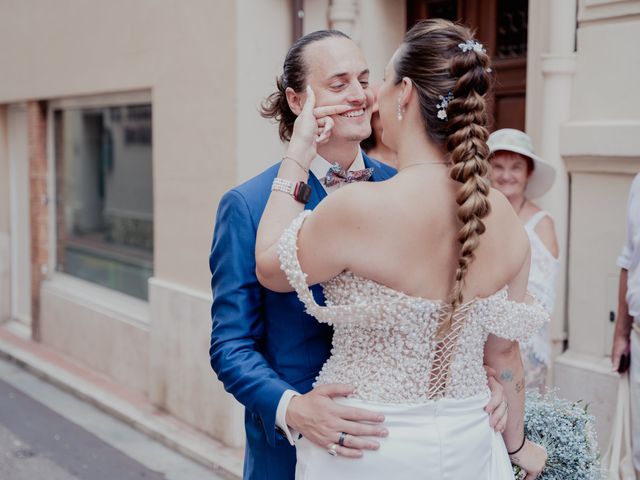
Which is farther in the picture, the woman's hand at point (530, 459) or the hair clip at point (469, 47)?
the woman's hand at point (530, 459)

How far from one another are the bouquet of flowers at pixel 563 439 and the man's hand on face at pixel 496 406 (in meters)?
0.36

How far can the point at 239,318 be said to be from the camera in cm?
239

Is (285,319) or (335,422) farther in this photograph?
(285,319)

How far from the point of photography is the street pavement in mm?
5762

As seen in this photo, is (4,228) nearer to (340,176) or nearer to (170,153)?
(170,153)

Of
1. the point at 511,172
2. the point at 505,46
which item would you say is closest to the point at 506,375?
the point at 511,172

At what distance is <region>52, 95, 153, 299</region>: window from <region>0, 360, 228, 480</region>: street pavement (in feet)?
4.45

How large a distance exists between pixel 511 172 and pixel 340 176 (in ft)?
6.67

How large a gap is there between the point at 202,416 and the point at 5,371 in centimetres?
311

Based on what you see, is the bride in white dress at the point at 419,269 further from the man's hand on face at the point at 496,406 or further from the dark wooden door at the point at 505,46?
the dark wooden door at the point at 505,46

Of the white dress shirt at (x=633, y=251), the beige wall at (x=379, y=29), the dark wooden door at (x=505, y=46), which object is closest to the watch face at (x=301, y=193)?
the white dress shirt at (x=633, y=251)

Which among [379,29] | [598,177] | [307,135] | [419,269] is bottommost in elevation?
[419,269]

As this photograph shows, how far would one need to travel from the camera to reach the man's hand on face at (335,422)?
2043 mm

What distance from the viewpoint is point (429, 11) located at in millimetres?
5594
